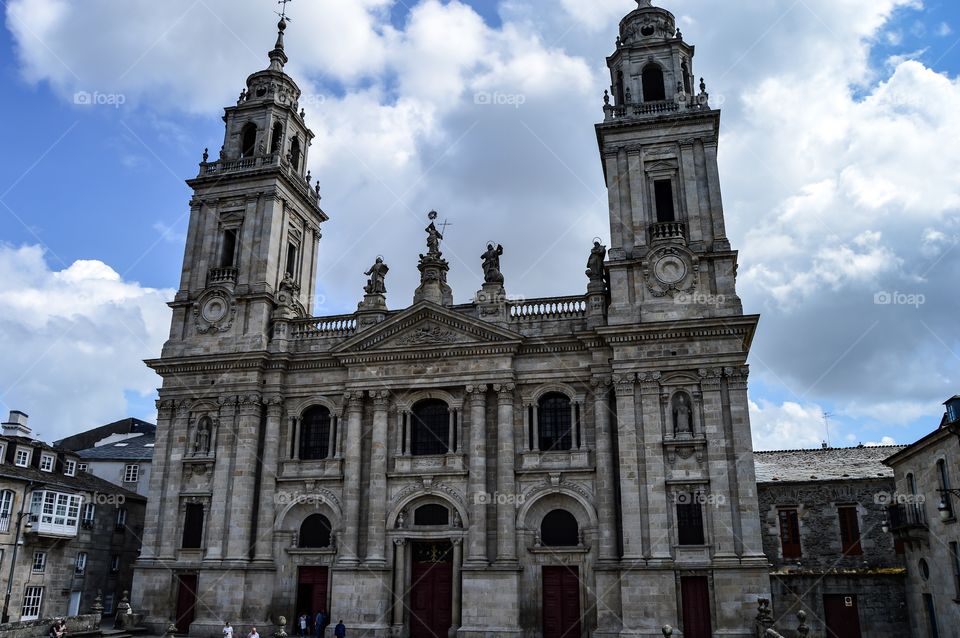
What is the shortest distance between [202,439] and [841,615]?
31105 millimetres

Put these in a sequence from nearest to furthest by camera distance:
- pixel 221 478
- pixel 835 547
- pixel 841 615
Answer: pixel 841 615 → pixel 221 478 → pixel 835 547

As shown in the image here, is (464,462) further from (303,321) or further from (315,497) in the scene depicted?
(303,321)

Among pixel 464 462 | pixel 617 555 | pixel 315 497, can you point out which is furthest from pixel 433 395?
pixel 617 555

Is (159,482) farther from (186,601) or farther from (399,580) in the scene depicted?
(399,580)

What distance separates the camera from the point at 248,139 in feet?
145

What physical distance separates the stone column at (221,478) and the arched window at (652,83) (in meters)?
25.4

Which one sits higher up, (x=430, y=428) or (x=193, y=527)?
(x=430, y=428)

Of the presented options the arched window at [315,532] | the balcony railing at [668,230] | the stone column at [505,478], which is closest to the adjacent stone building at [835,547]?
the stone column at [505,478]

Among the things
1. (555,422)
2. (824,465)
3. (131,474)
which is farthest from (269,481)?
(824,465)

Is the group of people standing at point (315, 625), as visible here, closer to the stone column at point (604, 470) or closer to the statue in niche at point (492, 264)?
the stone column at point (604, 470)

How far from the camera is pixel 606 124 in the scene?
3744 cm

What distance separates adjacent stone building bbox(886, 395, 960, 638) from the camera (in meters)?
29.8

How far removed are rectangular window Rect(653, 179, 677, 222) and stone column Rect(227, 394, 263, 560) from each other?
69.6 ft

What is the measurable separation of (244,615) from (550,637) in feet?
44.2
